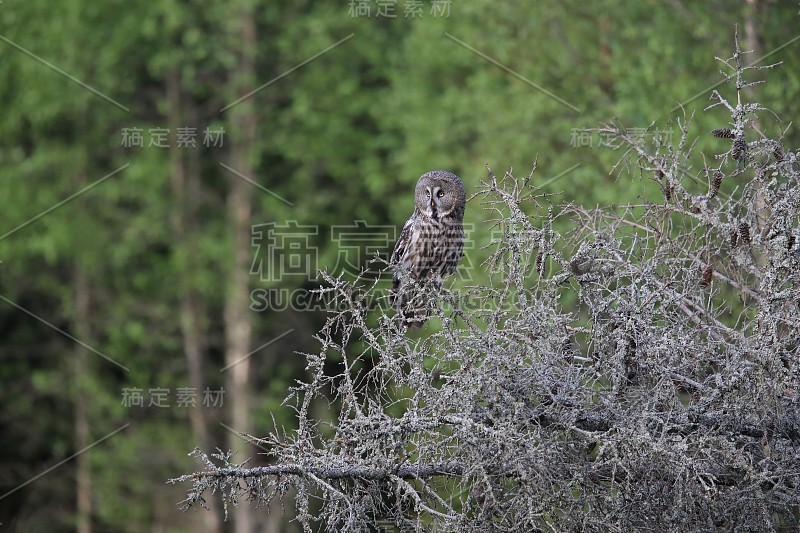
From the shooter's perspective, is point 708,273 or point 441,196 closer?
point 708,273

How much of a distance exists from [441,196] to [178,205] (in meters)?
7.14

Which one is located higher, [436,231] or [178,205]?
[436,231]

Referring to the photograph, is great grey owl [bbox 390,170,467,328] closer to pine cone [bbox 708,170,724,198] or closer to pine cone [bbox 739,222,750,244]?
pine cone [bbox 708,170,724,198]

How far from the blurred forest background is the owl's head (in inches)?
214

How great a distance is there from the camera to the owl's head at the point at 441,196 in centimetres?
714

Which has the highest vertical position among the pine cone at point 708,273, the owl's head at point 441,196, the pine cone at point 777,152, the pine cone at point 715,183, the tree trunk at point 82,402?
the pine cone at point 777,152

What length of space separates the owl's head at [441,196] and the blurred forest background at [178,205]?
5426 mm

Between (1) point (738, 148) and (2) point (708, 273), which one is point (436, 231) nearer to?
(2) point (708, 273)

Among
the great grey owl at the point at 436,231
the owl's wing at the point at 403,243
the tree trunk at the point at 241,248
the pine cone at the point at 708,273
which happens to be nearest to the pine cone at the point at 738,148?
the pine cone at the point at 708,273

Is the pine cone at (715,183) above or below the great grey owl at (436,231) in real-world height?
above

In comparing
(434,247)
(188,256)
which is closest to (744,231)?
(434,247)

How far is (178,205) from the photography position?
45.0ft

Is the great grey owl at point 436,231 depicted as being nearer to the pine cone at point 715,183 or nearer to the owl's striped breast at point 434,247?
the owl's striped breast at point 434,247

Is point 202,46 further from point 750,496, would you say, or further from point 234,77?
point 750,496
